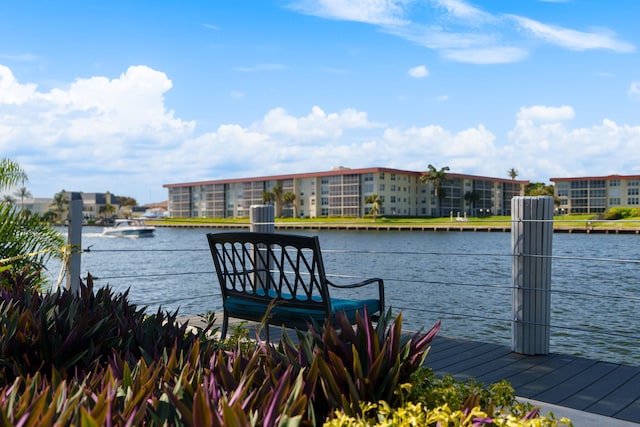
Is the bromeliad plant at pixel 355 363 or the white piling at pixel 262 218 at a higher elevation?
the white piling at pixel 262 218

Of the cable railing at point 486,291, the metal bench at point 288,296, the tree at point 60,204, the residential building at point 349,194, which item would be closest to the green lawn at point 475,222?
the cable railing at point 486,291

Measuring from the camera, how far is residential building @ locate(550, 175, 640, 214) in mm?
91125

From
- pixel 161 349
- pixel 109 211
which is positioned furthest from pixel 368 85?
pixel 109 211

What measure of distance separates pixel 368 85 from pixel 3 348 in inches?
901

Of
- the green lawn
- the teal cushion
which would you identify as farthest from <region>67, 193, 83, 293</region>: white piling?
the green lawn

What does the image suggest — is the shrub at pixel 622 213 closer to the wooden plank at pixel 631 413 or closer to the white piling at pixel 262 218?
the white piling at pixel 262 218

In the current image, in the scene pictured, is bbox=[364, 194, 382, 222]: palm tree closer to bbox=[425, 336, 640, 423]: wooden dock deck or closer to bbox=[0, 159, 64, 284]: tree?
bbox=[0, 159, 64, 284]: tree

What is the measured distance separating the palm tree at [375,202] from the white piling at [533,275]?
256ft

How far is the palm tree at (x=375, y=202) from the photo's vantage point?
83012mm

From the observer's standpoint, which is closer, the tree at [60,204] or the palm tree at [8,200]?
the palm tree at [8,200]

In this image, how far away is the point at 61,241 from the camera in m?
5.38

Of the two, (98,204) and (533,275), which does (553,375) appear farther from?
(98,204)

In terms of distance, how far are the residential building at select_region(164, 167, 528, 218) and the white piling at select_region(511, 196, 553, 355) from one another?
8091 cm

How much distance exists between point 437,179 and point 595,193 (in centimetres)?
2563
